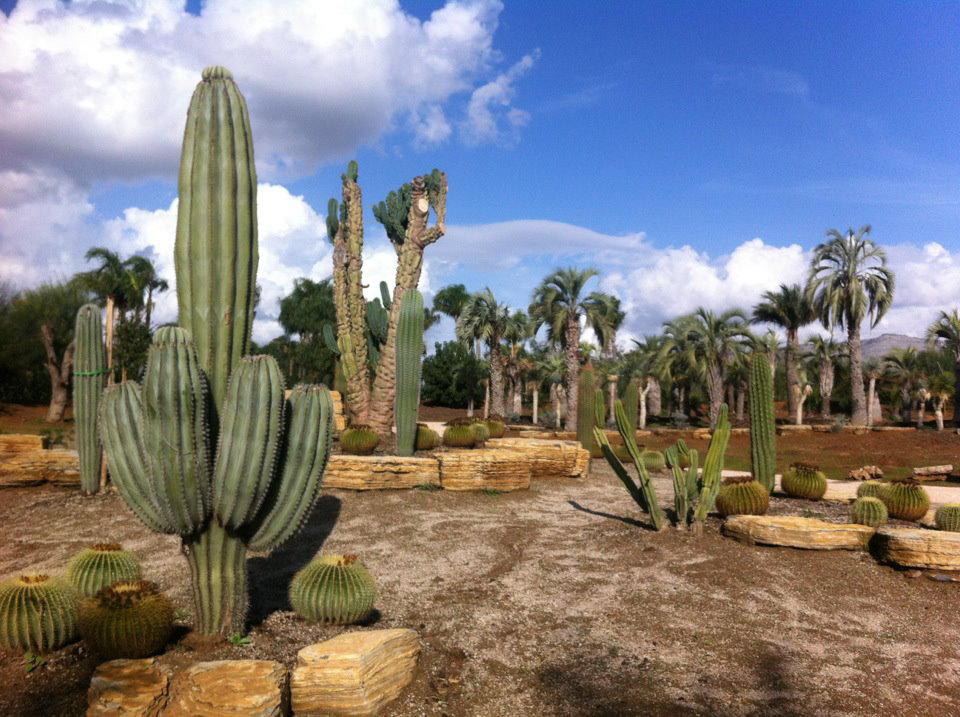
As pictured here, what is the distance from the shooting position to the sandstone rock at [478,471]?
36.7ft

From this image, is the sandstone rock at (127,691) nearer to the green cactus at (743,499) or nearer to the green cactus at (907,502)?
the green cactus at (743,499)

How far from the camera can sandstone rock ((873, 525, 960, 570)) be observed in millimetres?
6715

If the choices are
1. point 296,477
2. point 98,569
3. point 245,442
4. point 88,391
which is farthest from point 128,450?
point 88,391

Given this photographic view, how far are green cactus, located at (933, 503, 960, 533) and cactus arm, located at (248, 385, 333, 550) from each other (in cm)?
787

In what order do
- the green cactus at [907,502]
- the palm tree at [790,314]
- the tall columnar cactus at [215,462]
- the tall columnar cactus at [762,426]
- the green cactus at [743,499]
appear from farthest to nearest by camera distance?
the palm tree at [790,314] < the tall columnar cactus at [762,426] < the green cactus at [907,502] < the green cactus at [743,499] < the tall columnar cactus at [215,462]

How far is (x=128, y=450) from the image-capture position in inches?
161

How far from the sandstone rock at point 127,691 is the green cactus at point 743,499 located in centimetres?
759

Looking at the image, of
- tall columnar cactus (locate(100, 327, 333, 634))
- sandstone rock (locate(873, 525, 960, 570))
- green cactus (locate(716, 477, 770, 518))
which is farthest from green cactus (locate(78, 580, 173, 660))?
green cactus (locate(716, 477, 770, 518))

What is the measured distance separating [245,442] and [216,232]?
4.85 feet

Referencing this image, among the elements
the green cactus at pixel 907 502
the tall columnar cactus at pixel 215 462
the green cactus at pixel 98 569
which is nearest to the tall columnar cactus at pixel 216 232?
the tall columnar cactus at pixel 215 462

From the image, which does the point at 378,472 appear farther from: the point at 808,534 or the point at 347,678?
the point at 347,678

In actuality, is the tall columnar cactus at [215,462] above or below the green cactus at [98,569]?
above

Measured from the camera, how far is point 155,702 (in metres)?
3.46

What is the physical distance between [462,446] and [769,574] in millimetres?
9726
